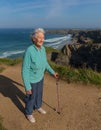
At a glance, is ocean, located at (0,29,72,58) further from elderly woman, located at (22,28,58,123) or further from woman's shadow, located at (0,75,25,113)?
elderly woman, located at (22,28,58,123)

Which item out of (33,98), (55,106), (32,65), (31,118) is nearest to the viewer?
(32,65)

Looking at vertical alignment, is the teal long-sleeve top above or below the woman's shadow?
above

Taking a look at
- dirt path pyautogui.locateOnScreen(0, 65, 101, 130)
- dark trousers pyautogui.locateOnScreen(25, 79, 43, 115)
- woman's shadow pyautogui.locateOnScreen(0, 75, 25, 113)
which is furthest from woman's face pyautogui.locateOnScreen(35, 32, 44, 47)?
woman's shadow pyautogui.locateOnScreen(0, 75, 25, 113)

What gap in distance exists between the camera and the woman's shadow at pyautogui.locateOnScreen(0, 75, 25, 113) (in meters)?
7.16

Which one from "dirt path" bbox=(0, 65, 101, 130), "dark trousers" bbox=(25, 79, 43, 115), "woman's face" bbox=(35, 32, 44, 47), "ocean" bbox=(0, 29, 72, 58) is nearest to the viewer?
"woman's face" bbox=(35, 32, 44, 47)

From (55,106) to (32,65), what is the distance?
173cm

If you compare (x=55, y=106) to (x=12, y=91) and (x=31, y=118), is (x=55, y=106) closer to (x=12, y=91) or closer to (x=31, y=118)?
(x=31, y=118)

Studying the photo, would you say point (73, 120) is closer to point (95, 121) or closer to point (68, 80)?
point (95, 121)

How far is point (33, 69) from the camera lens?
5598 millimetres

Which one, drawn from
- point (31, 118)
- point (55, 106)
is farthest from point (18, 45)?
point (31, 118)

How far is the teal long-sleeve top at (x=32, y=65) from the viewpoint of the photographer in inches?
213

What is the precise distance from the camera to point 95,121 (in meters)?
6.11

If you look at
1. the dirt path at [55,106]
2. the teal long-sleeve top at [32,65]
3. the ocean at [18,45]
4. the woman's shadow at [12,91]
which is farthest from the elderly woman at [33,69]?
the ocean at [18,45]

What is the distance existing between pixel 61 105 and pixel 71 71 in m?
2.55
